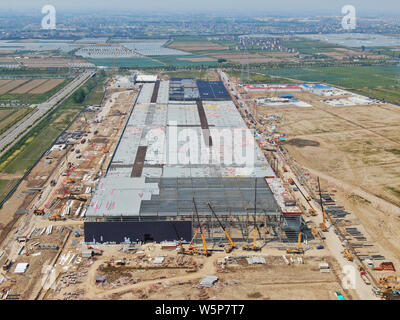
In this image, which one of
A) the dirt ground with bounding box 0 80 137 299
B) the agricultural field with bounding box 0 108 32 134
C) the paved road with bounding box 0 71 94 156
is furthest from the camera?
the agricultural field with bounding box 0 108 32 134

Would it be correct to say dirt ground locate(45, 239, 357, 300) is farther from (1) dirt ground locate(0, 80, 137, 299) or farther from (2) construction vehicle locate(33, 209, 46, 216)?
(2) construction vehicle locate(33, 209, 46, 216)

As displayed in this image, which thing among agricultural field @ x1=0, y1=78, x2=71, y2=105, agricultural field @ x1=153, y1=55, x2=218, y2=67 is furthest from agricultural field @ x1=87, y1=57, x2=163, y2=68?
agricultural field @ x1=0, y1=78, x2=71, y2=105

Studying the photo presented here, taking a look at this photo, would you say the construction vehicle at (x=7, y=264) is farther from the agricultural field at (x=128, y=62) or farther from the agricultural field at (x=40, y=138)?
the agricultural field at (x=128, y=62)

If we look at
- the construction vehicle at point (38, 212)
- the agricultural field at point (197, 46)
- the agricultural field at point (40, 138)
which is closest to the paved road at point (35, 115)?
the agricultural field at point (40, 138)

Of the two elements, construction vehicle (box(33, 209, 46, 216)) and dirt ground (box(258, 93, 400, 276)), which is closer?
dirt ground (box(258, 93, 400, 276))

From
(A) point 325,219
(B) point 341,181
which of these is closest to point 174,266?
(A) point 325,219
